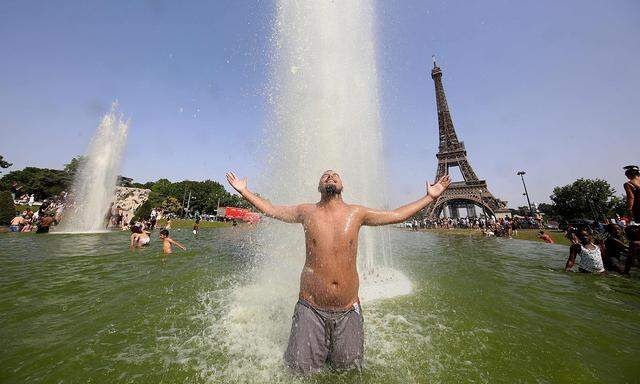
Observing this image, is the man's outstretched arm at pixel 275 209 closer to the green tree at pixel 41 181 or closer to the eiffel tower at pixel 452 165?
the eiffel tower at pixel 452 165

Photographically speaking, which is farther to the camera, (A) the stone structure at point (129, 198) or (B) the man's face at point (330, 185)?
(A) the stone structure at point (129, 198)

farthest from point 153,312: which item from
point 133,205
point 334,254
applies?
point 133,205

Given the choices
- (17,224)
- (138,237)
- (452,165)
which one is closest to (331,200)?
(138,237)

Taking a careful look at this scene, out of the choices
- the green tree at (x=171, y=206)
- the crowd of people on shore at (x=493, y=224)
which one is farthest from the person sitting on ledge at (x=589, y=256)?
the green tree at (x=171, y=206)

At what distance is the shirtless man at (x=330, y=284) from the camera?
330 cm

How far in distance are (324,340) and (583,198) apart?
7502 cm

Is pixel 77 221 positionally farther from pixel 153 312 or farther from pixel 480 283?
pixel 480 283

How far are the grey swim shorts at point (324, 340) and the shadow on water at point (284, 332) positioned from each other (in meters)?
0.19

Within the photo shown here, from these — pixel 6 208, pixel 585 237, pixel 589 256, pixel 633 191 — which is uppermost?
pixel 6 208

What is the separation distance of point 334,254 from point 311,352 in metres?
1.17

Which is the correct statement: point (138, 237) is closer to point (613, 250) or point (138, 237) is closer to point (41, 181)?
point (613, 250)

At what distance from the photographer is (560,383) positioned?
341 centimetres

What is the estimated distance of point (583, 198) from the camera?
2203 inches

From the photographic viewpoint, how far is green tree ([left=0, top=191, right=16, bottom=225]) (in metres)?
24.4
